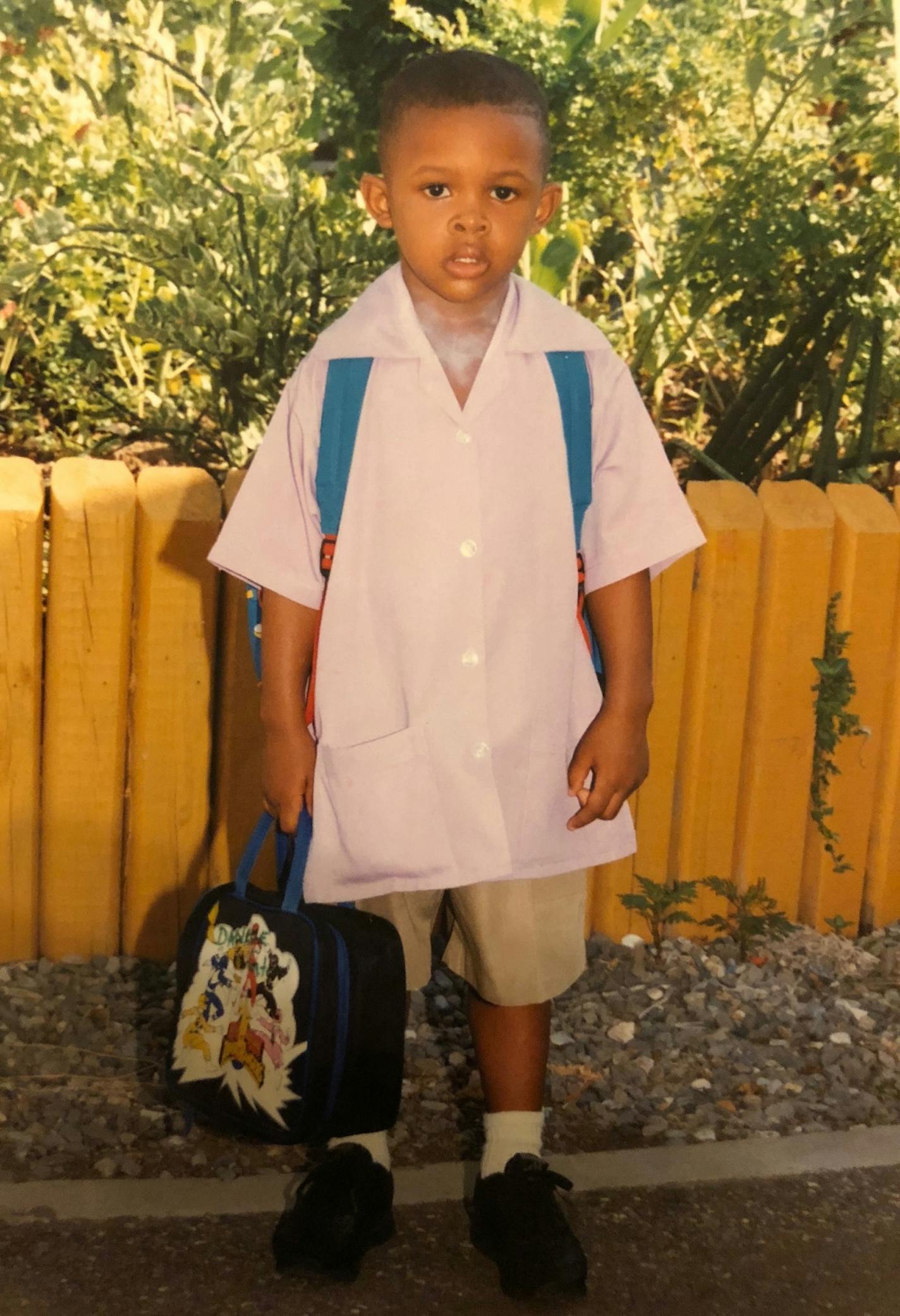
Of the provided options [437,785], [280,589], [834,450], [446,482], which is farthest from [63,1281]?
[834,450]

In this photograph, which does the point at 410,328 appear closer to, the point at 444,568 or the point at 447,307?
the point at 447,307

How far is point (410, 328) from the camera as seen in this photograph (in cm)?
233

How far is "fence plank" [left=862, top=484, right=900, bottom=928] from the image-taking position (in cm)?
363

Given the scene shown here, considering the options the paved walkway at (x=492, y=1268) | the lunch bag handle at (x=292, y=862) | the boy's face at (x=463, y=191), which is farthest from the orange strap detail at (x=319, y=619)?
the paved walkway at (x=492, y=1268)

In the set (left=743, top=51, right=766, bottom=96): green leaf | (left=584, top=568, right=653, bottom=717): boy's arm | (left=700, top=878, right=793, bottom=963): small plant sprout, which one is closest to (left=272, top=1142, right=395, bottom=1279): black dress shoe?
(left=584, top=568, right=653, bottom=717): boy's arm

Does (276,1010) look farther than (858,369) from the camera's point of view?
No

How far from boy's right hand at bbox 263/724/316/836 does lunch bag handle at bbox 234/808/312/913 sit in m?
0.01

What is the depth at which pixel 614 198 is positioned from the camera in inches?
206

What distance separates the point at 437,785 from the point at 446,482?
1.42ft

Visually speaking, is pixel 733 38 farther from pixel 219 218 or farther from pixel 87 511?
pixel 87 511

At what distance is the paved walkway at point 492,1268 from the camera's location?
7.91 feet

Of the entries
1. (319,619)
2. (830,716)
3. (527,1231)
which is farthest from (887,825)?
(319,619)

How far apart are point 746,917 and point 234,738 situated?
118 centimetres

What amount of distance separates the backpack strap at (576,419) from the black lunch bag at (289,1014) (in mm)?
635
